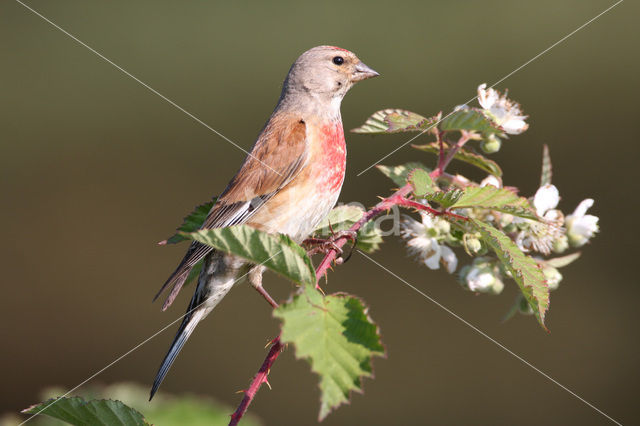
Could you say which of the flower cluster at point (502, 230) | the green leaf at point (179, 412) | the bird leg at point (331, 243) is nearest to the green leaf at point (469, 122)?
the flower cluster at point (502, 230)

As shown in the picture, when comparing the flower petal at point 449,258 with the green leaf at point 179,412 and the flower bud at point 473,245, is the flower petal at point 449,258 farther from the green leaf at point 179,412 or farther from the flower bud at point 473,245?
the green leaf at point 179,412

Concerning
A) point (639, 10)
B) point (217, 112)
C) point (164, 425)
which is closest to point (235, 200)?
point (164, 425)

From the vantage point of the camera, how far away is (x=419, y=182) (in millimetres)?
1492

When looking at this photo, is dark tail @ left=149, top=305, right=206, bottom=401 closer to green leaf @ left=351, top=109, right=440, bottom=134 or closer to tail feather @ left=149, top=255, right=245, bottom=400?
tail feather @ left=149, top=255, right=245, bottom=400

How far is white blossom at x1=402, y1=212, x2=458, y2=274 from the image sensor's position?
70.9 inches

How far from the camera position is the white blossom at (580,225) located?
5.76 feet

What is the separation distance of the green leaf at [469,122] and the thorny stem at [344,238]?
65 mm

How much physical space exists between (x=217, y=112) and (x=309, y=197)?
3.80 m

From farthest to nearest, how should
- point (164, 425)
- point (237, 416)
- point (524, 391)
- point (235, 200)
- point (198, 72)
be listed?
point (198, 72)
point (524, 391)
point (235, 200)
point (164, 425)
point (237, 416)

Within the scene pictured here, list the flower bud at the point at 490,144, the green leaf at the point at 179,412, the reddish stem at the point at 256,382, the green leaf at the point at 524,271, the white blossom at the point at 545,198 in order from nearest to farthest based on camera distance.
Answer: the reddish stem at the point at 256,382
the green leaf at the point at 524,271
the green leaf at the point at 179,412
the white blossom at the point at 545,198
the flower bud at the point at 490,144

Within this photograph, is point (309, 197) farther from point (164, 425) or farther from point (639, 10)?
point (639, 10)

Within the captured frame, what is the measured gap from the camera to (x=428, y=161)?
525 cm

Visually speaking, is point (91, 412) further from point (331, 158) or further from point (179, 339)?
point (331, 158)

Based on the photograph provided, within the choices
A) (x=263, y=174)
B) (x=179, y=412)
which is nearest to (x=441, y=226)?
(x=263, y=174)
